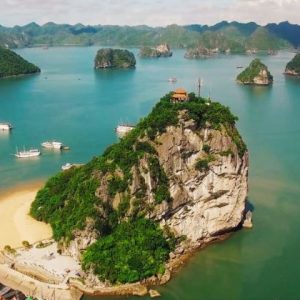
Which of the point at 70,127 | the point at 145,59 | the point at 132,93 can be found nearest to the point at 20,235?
the point at 70,127

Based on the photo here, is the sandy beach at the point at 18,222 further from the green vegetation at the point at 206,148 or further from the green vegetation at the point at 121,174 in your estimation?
the green vegetation at the point at 206,148

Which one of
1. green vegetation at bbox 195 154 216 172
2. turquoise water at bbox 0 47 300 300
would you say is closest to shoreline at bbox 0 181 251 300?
turquoise water at bbox 0 47 300 300

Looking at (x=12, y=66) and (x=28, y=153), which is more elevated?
(x=12, y=66)

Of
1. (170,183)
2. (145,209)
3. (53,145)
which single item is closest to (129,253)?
(145,209)

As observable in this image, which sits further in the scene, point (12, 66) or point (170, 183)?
point (12, 66)

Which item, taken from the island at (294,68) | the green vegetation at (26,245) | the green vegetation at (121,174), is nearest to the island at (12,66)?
the island at (294,68)

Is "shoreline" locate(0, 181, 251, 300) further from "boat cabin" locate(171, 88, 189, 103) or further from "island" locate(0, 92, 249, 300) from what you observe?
"boat cabin" locate(171, 88, 189, 103)

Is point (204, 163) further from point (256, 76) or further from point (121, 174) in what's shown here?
point (256, 76)
